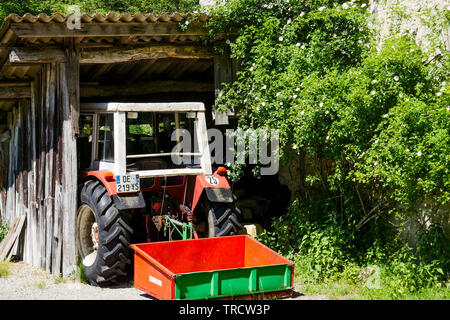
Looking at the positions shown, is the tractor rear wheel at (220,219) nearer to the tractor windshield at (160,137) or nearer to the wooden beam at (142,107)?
the tractor windshield at (160,137)

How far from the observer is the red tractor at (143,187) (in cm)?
741

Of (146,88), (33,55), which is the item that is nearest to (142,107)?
(33,55)

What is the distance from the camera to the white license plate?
7418 millimetres

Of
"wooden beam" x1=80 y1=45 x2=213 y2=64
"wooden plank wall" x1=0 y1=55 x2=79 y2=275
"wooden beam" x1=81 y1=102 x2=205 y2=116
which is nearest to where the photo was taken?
"wooden beam" x1=81 y1=102 x2=205 y2=116

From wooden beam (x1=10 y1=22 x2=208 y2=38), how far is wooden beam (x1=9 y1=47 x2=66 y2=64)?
0.47m

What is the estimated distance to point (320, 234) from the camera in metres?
7.95

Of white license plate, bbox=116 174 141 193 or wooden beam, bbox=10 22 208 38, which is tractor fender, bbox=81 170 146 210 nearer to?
white license plate, bbox=116 174 141 193

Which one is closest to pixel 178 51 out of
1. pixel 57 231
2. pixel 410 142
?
pixel 57 231

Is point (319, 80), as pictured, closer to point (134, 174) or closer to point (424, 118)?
point (424, 118)

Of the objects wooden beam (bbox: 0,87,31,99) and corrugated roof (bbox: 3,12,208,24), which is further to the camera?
wooden beam (bbox: 0,87,31,99)

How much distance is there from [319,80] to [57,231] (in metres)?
4.10

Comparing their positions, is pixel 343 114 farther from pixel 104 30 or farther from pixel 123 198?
pixel 104 30

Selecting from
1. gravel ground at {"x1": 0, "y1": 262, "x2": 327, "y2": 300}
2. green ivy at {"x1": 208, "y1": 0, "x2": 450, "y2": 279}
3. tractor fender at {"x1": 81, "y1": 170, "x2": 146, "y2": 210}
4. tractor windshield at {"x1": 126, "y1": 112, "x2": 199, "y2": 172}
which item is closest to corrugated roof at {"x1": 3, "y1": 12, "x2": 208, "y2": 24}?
green ivy at {"x1": 208, "y1": 0, "x2": 450, "y2": 279}

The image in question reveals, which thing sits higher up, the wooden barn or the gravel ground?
the wooden barn
